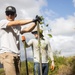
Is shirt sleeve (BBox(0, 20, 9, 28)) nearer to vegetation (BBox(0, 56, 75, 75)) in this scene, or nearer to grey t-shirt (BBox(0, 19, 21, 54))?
grey t-shirt (BBox(0, 19, 21, 54))

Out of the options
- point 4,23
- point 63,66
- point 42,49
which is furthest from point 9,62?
point 63,66

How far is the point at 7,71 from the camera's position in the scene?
5707 millimetres

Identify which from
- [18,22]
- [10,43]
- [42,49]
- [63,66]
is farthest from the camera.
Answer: [63,66]

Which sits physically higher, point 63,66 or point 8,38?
point 8,38

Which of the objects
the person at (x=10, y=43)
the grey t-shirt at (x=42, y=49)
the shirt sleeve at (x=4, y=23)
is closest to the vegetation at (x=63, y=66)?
the grey t-shirt at (x=42, y=49)

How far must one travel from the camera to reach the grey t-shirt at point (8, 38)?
5.71m

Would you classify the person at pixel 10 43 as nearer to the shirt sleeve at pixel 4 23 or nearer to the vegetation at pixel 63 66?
the shirt sleeve at pixel 4 23

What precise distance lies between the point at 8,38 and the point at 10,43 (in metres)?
Answer: 0.10

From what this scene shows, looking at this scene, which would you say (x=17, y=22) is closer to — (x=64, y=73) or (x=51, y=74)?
(x=51, y=74)

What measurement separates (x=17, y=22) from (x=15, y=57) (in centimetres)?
66

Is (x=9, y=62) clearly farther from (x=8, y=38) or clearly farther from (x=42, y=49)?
(x=42, y=49)

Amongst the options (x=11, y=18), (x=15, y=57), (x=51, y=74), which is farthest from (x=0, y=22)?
(x=51, y=74)

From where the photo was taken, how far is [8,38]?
574 centimetres

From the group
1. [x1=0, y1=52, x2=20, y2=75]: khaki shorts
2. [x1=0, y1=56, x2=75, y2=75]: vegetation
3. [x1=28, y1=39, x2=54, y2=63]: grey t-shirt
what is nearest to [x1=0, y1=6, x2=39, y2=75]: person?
[x1=0, y1=52, x2=20, y2=75]: khaki shorts
